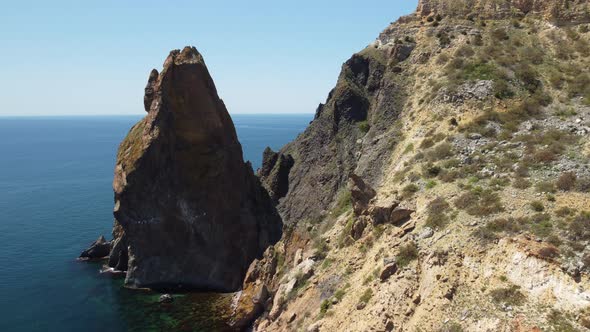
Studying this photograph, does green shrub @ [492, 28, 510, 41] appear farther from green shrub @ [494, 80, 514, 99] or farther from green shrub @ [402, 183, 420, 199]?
green shrub @ [402, 183, 420, 199]

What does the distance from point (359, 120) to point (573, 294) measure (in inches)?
1954

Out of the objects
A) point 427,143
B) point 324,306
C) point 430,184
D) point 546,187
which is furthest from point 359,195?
point 546,187

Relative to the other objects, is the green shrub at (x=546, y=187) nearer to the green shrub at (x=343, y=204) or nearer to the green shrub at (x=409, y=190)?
the green shrub at (x=409, y=190)

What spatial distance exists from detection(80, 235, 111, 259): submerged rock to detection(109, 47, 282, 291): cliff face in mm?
16259

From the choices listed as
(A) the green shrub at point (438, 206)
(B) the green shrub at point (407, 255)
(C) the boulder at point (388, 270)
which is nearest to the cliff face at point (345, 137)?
(A) the green shrub at point (438, 206)

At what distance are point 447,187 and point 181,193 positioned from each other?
39.0 metres

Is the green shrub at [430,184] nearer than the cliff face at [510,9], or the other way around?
the green shrub at [430,184]

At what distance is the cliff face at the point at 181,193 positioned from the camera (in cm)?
5984

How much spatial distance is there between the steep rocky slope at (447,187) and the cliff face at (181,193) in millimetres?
9838

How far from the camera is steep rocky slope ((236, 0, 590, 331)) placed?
998 inches

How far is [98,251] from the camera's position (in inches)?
2921

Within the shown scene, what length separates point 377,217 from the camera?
37750 millimetres

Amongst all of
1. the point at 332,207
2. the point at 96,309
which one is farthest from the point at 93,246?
the point at 332,207

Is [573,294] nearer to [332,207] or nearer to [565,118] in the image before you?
[565,118]
